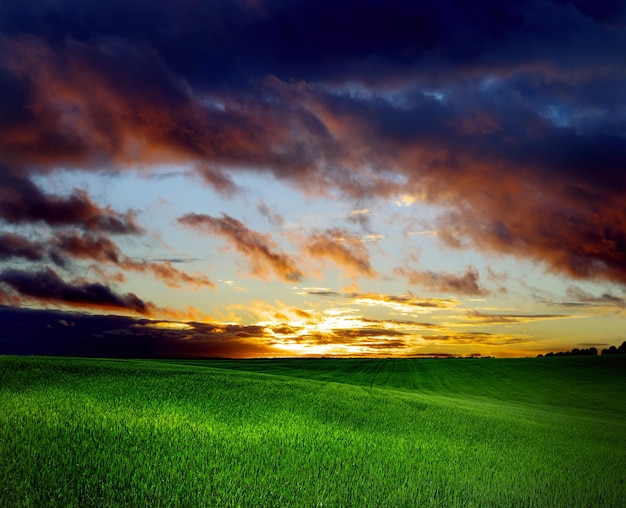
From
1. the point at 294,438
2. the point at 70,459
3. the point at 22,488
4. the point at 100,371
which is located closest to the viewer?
the point at 22,488

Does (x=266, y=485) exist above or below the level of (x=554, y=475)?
above

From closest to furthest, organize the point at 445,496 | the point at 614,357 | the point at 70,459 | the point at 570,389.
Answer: the point at 70,459
the point at 445,496
the point at 570,389
the point at 614,357

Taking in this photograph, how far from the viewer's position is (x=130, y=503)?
7.16 m

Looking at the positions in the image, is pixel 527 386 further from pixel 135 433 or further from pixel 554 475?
pixel 135 433

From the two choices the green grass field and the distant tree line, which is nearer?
the green grass field

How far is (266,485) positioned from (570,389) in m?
57.5

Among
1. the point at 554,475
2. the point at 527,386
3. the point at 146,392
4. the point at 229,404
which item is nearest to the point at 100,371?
the point at 146,392

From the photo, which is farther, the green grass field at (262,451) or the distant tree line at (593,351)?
the distant tree line at (593,351)

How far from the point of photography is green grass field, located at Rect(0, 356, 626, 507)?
7938 millimetres

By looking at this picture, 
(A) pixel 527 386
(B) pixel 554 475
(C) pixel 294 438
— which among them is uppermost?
(C) pixel 294 438

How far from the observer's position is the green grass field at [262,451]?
7.94 metres

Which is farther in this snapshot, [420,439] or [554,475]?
[420,439]

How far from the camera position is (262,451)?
1071 centimetres

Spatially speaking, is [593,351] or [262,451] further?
[593,351]
